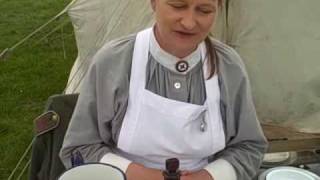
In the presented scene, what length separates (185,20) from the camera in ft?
3.10

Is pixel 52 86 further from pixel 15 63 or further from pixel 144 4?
pixel 144 4

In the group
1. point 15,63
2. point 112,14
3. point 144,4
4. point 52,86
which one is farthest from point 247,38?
point 15,63

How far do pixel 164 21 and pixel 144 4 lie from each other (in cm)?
110

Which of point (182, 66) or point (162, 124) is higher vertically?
point (182, 66)

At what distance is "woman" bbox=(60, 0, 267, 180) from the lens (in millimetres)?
1019

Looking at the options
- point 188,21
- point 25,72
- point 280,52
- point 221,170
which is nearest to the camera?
point 188,21

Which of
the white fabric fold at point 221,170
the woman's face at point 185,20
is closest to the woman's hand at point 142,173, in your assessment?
the white fabric fold at point 221,170

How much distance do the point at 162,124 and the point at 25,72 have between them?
8.41ft

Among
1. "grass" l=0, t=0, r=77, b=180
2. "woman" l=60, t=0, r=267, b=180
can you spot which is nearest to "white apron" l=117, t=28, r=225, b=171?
"woman" l=60, t=0, r=267, b=180

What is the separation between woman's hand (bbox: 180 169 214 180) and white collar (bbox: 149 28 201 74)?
197 mm

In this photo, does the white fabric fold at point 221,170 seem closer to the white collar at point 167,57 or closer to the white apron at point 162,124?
the white apron at point 162,124

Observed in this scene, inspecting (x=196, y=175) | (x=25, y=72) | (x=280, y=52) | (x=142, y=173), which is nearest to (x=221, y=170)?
(x=196, y=175)

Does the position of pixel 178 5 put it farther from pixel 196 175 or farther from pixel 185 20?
pixel 196 175

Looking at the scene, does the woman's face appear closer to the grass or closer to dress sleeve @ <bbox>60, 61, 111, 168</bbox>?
dress sleeve @ <bbox>60, 61, 111, 168</bbox>
